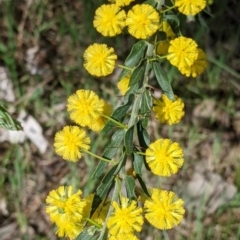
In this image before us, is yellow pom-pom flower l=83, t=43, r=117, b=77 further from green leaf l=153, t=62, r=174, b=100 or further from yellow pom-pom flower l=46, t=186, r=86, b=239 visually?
yellow pom-pom flower l=46, t=186, r=86, b=239

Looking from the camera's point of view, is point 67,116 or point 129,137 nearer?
point 129,137

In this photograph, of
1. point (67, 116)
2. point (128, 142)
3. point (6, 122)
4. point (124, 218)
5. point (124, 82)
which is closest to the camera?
point (124, 218)

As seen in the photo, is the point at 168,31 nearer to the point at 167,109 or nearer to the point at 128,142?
the point at 167,109

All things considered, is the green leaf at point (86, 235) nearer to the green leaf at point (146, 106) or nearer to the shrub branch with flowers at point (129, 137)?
the shrub branch with flowers at point (129, 137)

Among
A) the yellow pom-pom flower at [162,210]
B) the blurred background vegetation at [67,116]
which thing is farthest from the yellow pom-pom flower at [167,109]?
the blurred background vegetation at [67,116]

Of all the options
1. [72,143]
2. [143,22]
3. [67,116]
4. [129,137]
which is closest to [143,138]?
[129,137]

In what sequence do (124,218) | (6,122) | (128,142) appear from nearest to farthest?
(124,218)
(128,142)
(6,122)

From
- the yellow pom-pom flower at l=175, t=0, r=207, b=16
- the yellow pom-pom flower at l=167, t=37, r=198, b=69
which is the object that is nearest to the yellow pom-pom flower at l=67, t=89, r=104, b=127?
the yellow pom-pom flower at l=167, t=37, r=198, b=69
